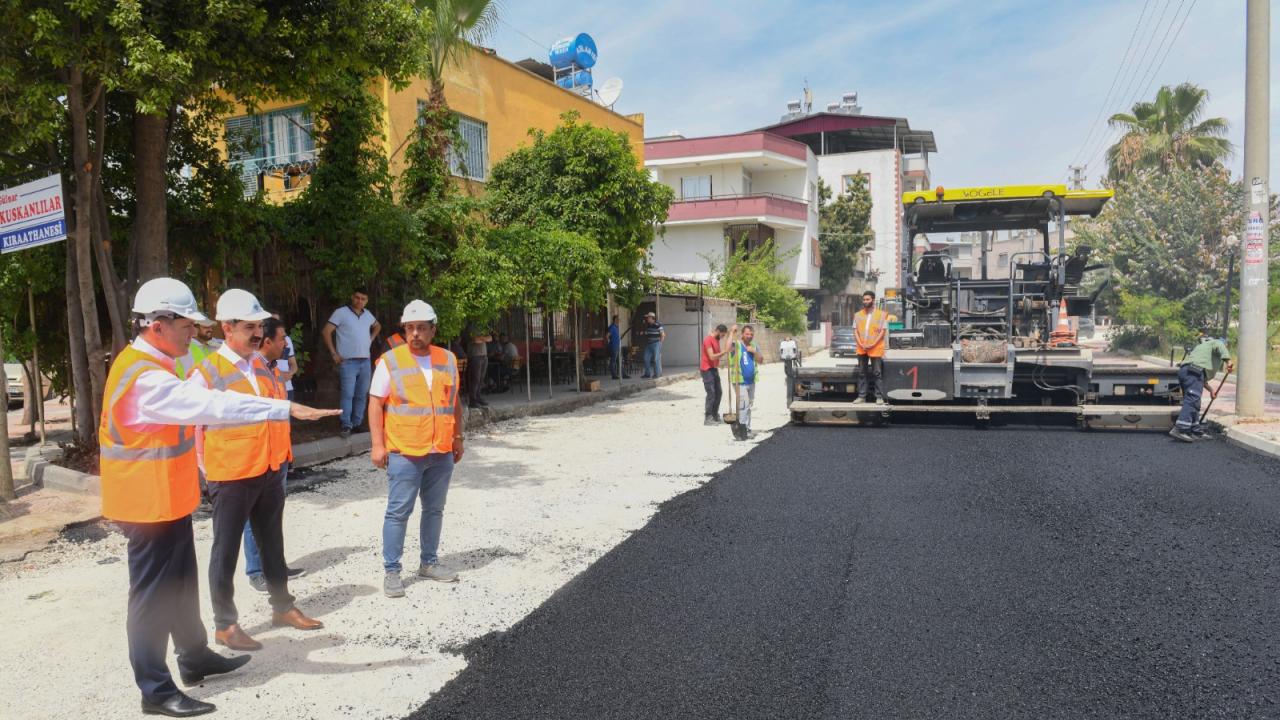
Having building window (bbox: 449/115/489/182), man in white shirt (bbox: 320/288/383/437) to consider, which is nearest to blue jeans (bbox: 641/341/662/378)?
building window (bbox: 449/115/489/182)

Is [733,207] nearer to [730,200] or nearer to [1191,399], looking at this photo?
[730,200]

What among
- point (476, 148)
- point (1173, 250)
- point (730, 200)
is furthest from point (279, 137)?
point (1173, 250)

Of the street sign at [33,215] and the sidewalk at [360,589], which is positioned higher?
the street sign at [33,215]

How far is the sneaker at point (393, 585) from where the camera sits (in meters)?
4.72

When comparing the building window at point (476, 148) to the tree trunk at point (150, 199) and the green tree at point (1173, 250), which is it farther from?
the green tree at point (1173, 250)

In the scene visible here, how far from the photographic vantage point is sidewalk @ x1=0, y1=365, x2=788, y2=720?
142 inches

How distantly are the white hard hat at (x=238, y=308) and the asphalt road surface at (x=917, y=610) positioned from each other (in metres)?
2.06

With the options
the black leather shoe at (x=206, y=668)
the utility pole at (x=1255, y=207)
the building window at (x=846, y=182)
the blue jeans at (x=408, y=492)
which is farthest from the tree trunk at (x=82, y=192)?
the building window at (x=846, y=182)

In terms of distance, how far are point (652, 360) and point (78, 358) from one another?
13769mm

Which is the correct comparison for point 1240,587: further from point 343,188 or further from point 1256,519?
point 343,188

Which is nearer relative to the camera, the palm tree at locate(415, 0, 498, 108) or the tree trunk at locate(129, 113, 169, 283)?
the tree trunk at locate(129, 113, 169, 283)

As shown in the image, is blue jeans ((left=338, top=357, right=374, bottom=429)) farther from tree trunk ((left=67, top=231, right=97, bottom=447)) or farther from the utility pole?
the utility pole

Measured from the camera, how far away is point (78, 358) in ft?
27.2

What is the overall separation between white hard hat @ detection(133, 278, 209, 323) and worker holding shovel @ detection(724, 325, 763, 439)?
303 inches
